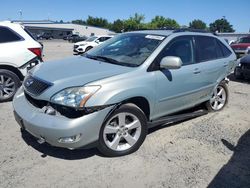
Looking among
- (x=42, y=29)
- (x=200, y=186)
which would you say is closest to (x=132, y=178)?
(x=200, y=186)

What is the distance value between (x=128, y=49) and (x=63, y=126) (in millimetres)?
1930

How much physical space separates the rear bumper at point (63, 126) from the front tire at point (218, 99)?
308 cm

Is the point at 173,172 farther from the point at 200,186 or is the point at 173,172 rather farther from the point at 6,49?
the point at 6,49

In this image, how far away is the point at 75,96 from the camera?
3689 mm

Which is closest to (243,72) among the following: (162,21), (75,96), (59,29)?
(75,96)

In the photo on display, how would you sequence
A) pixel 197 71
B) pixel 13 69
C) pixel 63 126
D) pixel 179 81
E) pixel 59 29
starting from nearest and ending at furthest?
1. pixel 63 126
2. pixel 179 81
3. pixel 197 71
4. pixel 13 69
5. pixel 59 29

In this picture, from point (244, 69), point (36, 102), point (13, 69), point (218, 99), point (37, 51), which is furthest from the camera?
point (244, 69)

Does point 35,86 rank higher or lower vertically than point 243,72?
higher

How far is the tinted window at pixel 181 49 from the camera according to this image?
15.6 feet

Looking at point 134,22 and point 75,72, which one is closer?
point 75,72

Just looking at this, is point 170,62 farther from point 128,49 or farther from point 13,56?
point 13,56

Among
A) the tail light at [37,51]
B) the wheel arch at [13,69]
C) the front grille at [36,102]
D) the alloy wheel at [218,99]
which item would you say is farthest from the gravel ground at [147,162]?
the tail light at [37,51]

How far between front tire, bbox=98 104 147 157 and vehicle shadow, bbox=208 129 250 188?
47.6 inches

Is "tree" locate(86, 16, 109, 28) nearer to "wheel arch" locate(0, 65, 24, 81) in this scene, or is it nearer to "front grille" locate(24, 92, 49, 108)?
"wheel arch" locate(0, 65, 24, 81)
